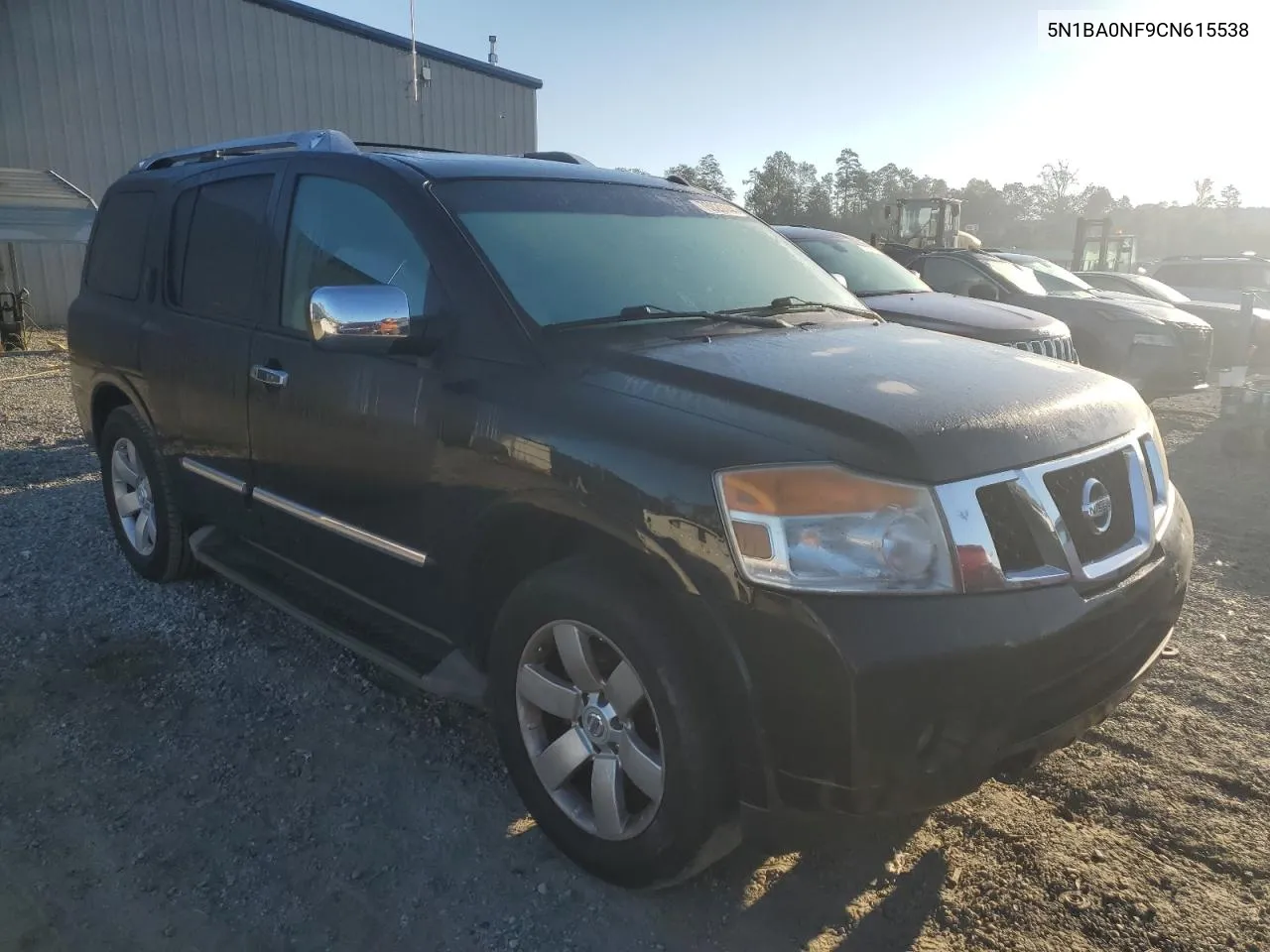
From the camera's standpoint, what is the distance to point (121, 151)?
16250 mm

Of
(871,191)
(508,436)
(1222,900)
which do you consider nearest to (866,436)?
(508,436)

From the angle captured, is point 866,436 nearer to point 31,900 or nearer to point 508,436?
point 508,436

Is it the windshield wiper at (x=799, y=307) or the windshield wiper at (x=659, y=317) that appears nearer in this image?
the windshield wiper at (x=659, y=317)

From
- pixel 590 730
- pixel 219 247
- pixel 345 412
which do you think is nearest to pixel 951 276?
pixel 219 247

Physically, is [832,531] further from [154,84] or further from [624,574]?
[154,84]

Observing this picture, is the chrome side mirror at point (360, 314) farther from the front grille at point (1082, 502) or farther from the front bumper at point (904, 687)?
the front grille at point (1082, 502)

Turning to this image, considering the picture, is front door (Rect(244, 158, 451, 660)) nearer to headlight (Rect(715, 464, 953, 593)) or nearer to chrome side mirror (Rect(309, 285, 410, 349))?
→ chrome side mirror (Rect(309, 285, 410, 349))

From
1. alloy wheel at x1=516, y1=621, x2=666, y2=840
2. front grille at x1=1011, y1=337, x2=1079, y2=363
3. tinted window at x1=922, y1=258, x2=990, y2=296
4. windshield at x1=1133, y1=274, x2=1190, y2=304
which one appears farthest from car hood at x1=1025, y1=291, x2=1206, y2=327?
alloy wheel at x1=516, y1=621, x2=666, y2=840

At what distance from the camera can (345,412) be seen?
309 cm

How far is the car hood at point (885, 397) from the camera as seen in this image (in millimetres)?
2172

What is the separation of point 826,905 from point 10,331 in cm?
1491

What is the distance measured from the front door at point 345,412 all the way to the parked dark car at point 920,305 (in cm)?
352

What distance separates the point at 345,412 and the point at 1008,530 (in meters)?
2.07

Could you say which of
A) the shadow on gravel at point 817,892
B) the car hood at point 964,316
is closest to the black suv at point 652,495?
the shadow on gravel at point 817,892
